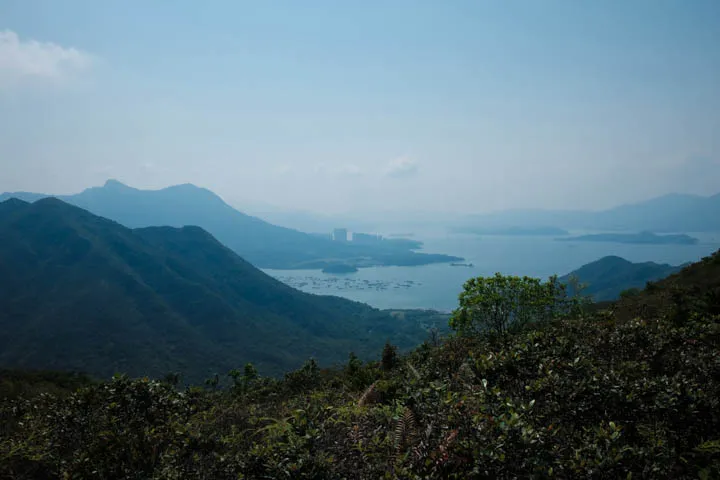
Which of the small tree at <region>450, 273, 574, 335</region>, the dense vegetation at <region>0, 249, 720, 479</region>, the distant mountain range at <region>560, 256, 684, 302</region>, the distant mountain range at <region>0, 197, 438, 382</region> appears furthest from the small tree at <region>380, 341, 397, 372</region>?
the distant mountain range at <region>560, 256, 684, 302</region>

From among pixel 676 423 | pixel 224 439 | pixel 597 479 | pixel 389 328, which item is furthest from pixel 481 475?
pixel 389 328

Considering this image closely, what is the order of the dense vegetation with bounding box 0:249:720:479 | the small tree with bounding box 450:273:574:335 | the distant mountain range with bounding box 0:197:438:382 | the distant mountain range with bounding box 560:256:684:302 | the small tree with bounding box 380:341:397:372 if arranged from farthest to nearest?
the distant mountain range with bounding box 560:256:684:302 → the distant mountain range with bounding box 0:197:438:382 → the small tree with bounding box 450:273:574:335 → the small tree with bounding box 380:341:397:372 → the dense vegetation with bounding box 0:249:720:479

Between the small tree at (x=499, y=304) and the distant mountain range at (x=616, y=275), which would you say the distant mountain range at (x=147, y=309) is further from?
the small tree at (x=499, y=304)

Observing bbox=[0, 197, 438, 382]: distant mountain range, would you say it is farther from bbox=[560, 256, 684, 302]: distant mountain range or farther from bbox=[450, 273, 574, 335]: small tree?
bbox=[450, 273, 574, 335]: small tree

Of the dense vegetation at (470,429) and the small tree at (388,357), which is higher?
the dense vegetation at (470,429)

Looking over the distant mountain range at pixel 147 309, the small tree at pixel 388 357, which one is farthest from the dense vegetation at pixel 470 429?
the distant mountain range at pixel 147 309

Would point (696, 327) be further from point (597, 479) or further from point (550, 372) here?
point (597, 479)
